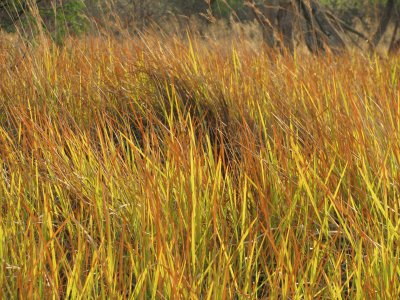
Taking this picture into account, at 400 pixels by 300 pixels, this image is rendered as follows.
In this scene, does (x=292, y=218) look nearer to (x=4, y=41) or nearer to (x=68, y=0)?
(x=4, y=41)

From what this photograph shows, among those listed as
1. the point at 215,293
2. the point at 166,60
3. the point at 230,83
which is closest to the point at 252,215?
the point at 215,293

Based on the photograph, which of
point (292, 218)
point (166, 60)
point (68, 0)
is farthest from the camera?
point (68, 0)

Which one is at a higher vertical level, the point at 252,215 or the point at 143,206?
the point at 143,206

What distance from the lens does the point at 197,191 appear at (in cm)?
166

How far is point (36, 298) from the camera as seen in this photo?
1157mm

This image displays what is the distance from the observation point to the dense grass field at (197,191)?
129 cm

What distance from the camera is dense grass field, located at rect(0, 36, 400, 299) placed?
129 centimetres

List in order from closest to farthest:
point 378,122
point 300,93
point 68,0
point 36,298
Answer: point 36,298
point 378,122
point 300,93
point 68,0

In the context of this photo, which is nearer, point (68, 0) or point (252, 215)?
point (252, 215)

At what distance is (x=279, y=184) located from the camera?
66.7 inches

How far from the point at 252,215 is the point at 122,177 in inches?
14.0

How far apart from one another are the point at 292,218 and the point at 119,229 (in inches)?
16.4

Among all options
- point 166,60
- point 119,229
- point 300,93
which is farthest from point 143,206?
point 166,60

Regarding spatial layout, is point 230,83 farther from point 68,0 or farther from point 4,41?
point 68,0
